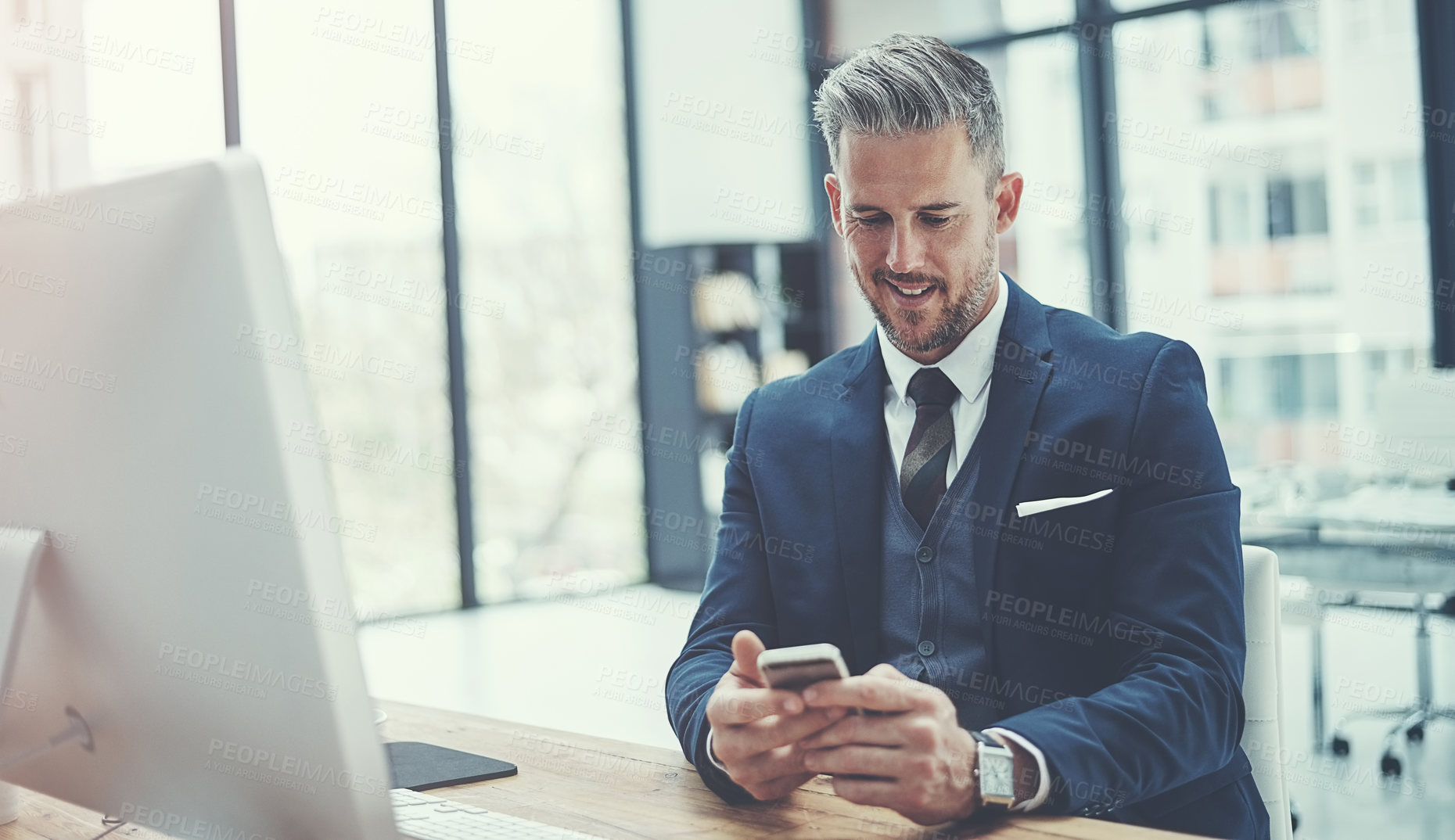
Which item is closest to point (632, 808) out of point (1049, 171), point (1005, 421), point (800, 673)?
point (800, 673)

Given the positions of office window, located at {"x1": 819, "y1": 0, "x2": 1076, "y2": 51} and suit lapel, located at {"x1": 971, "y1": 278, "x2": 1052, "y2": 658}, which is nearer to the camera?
suit lapel, located at {"x1": 971, "y1": 278, "x2": 1052, "y2": 658}

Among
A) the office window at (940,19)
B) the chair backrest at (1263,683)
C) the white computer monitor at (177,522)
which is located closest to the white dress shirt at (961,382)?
the chair backrest at (1263,683)

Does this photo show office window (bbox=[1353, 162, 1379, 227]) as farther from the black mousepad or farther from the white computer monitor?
the white computer monitor

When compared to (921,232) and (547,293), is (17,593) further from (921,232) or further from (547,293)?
(547,293)

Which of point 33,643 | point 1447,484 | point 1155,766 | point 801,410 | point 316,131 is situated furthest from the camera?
point 316,131

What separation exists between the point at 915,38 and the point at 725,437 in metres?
5.73

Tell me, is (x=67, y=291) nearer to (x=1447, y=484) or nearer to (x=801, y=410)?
(x=801, y=410)

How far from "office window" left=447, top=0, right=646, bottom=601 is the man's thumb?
5.92 m

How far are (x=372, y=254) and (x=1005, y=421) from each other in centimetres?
562

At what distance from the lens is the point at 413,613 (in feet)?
22.0

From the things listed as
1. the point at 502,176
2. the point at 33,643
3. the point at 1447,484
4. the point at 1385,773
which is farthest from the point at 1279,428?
the point at 33,643

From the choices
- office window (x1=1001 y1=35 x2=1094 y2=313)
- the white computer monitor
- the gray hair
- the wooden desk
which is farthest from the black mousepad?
office window (x1=1001 y1=35 x2=1094 y2=313)

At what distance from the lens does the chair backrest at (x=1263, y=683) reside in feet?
4.17

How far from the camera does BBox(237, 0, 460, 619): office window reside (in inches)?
242
